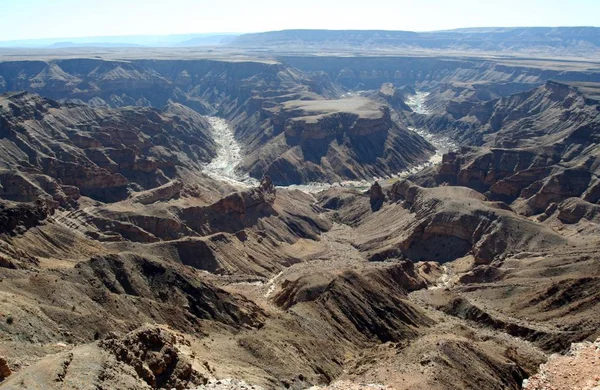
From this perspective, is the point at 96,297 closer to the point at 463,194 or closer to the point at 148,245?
the point at 148,245

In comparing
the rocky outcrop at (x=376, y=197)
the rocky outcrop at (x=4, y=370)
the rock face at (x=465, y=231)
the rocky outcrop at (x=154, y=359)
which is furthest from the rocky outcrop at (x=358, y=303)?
the rocky outcrop at (x=376, y=197)

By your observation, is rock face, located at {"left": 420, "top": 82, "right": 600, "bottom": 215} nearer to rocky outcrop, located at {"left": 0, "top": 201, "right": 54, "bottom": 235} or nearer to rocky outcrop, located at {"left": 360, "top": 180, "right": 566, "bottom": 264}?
rocky outcrop, located at {"left": 360, "top": 180, "right": 566, "bottom": 264}

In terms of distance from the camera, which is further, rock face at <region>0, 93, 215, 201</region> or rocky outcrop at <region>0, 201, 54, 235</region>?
rock face at <region>0, 93, 215, 201</region>

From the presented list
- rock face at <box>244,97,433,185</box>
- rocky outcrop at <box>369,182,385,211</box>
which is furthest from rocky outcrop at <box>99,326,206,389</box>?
rock face at <box>244,97,433,185</box>

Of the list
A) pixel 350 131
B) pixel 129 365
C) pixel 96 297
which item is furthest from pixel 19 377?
pixel 350 131

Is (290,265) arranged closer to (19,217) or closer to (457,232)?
(457,232)

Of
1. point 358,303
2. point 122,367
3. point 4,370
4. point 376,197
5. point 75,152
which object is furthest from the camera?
point 75,152

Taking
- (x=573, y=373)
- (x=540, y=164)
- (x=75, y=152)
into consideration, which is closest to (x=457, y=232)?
(x=540, y=164)

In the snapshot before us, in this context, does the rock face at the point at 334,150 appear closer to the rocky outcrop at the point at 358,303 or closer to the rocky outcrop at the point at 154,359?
the rocky outcrop at the point at 358,303
